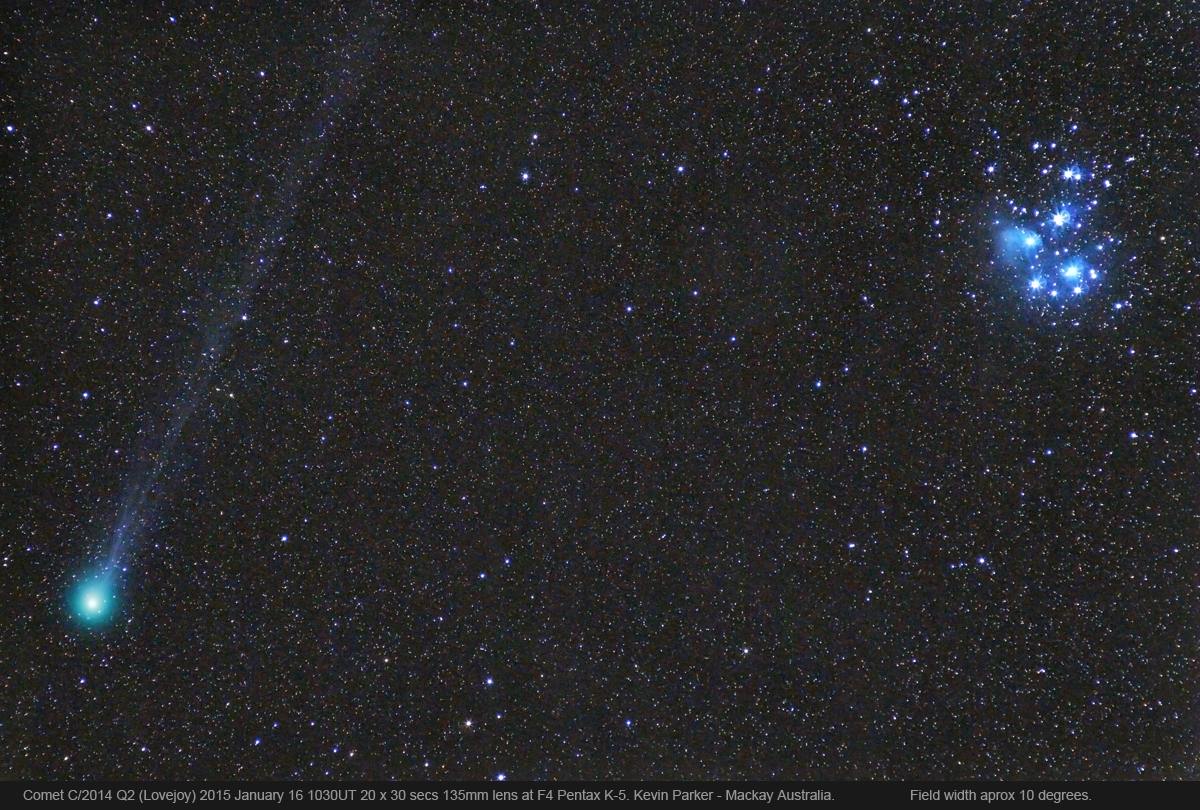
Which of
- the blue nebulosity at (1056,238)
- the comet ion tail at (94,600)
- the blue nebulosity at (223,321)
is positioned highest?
the blue nebulosity at (1056,238)

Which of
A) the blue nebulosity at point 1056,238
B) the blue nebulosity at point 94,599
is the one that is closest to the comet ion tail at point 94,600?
the blue nebulosity at point 94,599

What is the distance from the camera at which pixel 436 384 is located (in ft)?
1.54

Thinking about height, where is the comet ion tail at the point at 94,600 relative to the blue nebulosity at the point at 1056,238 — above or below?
below

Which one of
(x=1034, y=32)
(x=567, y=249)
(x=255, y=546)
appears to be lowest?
(x=255, y=546)

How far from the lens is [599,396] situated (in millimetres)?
472

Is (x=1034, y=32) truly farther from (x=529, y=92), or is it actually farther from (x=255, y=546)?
(x=255, y=546)

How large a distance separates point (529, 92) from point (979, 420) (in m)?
0.34

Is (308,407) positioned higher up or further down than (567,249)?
further down

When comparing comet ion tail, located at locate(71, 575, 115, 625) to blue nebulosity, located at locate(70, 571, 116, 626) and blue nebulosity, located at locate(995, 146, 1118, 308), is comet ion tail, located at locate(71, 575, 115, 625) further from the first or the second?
blue nebulosity, located at locate(995, 146, 1118, 308)

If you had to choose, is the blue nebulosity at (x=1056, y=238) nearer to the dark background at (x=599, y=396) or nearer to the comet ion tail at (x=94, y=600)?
the dark background at (x=599, y=396)

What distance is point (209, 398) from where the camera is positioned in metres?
0.46

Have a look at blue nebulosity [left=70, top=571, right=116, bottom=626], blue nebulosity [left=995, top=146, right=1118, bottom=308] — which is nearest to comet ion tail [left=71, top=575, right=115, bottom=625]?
blue nebulosity [left=70, top=571, right=116, bottom=626]

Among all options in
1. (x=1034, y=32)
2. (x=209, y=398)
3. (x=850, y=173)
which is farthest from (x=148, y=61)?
(x=1034, y=32)

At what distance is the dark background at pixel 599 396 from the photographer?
46 cm
